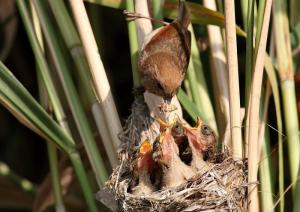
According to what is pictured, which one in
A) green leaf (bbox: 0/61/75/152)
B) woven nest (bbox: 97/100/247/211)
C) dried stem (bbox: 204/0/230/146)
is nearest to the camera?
woven nest (bbox: 97/100/247/211)

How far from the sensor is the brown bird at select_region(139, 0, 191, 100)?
84.6 inches

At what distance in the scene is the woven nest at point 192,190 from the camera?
1849 mm

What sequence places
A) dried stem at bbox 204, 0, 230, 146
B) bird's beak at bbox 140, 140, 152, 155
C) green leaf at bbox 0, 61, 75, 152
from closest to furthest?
bird's beak at bbox 140, 140, 152, 155, green leaf at bbox 0, 61, 75, 152, dried stem at bbox 204, 0, 230, 146

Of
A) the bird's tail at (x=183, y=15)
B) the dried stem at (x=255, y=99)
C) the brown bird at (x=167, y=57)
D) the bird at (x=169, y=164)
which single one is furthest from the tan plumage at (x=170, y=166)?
the bird's tail at (x=183, y=15)

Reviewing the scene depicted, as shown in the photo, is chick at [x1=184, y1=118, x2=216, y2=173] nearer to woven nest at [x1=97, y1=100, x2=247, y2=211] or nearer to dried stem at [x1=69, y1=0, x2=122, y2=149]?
woven nest at [x1=97, y1=100, x2=247, y2=211]

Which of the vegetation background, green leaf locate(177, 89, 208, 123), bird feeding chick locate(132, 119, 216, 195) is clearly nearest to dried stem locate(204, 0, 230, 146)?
the vegetation background

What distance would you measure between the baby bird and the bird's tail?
15.6 inches

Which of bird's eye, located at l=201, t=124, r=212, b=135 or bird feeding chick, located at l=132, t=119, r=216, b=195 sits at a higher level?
bird's eye, located at l=201, t=124, r=212, b=135

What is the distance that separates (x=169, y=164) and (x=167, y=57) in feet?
1.82

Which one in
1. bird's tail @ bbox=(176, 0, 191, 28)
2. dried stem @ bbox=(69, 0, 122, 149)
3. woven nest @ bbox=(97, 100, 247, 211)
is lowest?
woven nest @ bbox=(97, 100, 247, 211)

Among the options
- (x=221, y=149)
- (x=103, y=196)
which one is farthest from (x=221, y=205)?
(x=103, y=196)

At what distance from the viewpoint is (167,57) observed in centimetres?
238

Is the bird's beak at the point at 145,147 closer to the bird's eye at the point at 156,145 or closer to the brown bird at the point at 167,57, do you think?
the bird's eye at the point at 156,145

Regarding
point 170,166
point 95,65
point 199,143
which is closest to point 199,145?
point 199,143
